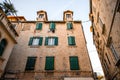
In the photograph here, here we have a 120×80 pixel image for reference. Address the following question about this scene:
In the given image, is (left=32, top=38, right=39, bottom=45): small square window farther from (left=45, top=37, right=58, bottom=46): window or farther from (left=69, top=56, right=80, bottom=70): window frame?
(left=69, top=56, right=80, bottom=70): window frame

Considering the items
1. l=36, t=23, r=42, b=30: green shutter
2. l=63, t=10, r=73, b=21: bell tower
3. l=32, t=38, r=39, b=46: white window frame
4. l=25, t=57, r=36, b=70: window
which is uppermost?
l=63, t=10, r=73, b=21: bell tower

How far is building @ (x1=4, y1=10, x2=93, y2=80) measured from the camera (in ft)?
41.2

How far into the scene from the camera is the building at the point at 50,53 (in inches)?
494

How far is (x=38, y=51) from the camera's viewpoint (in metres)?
14.6

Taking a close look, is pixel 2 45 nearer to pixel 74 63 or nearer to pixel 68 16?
pixel 74 63

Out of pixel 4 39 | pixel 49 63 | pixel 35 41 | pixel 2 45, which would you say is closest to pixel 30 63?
pixel 49 63

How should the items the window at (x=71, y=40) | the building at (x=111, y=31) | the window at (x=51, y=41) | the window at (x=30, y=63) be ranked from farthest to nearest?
the window at (x=51, y=41) < the window at (x=71, y=40) < the window at (x=30, y=63) < the building at (x=111, y=31)

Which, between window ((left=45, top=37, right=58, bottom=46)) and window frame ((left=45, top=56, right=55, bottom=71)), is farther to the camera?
window ((left=45, top=37, right=58, bottom=46))

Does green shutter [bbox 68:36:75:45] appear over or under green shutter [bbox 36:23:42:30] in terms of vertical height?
under

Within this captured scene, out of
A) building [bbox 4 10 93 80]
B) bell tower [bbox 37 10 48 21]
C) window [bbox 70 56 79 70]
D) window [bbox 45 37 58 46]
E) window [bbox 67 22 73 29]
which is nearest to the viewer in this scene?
building [bbox 4 10 93 80]

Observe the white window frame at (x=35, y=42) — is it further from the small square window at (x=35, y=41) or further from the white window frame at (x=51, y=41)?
the white window frame at (x=51, y=41)

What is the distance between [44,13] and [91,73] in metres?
12.3

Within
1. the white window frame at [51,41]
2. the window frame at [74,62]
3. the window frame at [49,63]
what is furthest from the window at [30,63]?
the window frame at [74,62]

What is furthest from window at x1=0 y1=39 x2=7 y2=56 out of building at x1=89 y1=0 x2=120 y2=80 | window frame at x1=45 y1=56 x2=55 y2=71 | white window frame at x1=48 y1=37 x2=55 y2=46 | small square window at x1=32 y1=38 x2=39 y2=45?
building at x1=89 y1=0 x2=120 y2=80
